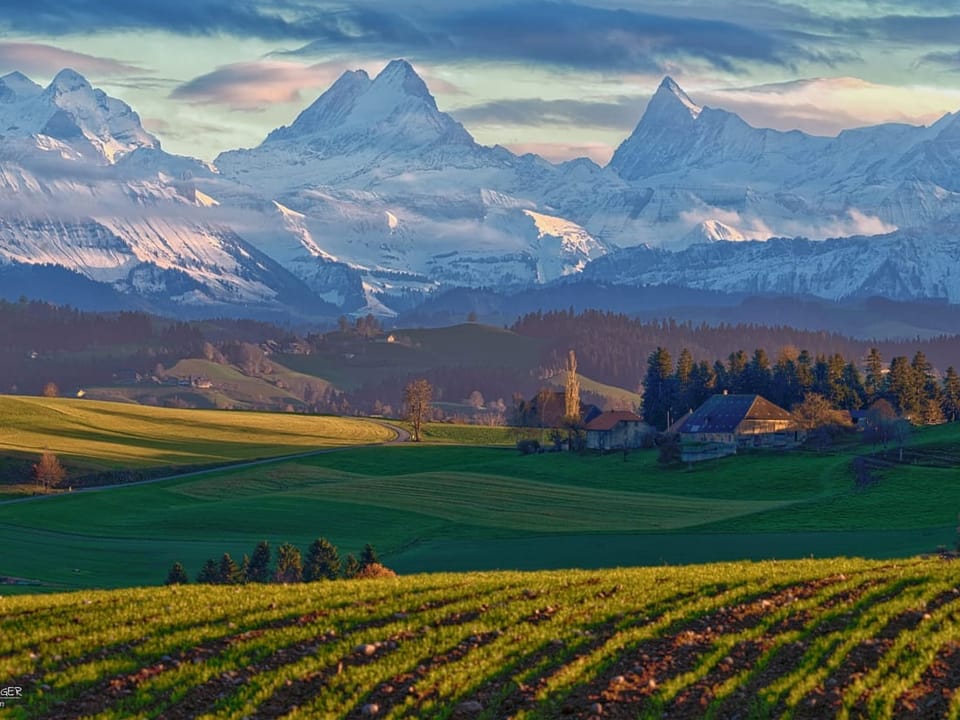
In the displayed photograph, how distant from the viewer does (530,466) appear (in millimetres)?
152625

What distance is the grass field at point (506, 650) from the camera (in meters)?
25.2

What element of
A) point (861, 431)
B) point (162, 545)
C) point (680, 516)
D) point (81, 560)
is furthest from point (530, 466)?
point (81, 560)

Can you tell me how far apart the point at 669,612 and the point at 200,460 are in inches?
5546

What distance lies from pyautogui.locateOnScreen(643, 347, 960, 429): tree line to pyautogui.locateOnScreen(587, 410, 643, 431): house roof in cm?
518

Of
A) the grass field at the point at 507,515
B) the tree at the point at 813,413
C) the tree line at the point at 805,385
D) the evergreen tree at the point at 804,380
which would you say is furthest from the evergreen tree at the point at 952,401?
the grass field at the point at 507,515

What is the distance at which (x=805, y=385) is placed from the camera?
175 meters

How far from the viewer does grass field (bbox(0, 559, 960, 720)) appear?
25219mm

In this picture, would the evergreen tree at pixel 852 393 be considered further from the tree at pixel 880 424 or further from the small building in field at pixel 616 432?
the small building in field at pixel 616 432

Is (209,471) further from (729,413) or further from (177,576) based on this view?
(177,576)

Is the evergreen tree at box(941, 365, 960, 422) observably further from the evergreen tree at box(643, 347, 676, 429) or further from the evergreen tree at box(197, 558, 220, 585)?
the evergreen tree at box(197, 558, 220, 585)

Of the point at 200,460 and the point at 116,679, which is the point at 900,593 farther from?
the point at 200,460

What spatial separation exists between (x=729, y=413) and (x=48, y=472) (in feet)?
228

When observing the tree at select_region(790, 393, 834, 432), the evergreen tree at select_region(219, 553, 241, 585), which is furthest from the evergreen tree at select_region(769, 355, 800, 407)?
the evergreen tree at select_region(219, 553, 241, 585)

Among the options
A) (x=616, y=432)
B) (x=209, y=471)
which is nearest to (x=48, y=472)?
(x=209, y=471)
